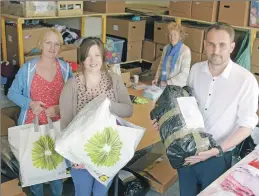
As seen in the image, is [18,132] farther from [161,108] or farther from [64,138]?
[161,108]

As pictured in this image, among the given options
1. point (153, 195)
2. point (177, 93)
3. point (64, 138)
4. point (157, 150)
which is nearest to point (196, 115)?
point (177, 93)

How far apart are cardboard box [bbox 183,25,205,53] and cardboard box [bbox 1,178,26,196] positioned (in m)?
2.52

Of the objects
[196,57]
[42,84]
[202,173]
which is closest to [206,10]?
[196,57]

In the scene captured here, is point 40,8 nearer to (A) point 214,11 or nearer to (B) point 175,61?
(B) point 175,61

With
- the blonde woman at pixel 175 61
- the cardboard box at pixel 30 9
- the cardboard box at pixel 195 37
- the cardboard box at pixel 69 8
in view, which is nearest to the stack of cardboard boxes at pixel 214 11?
the cardboard box at pixel 195 37

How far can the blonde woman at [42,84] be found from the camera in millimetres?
2037

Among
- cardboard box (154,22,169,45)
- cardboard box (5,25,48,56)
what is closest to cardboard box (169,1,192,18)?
cardboard box (154,22,169,45)

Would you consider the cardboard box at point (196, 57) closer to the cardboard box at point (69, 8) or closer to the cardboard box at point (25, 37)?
the cardboard box at point (69, 8)

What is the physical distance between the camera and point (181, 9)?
4031 mm

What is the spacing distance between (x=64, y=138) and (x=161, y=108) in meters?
0.50

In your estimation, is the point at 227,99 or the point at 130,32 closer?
the point at 227,99

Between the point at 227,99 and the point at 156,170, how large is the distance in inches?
51.8

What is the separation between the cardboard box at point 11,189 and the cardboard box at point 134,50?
2490mm

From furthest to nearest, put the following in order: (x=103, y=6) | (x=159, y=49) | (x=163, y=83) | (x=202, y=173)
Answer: (x=159, y=49), (x=103, y=6), (x=163, y=83), (x=202, y=173)
